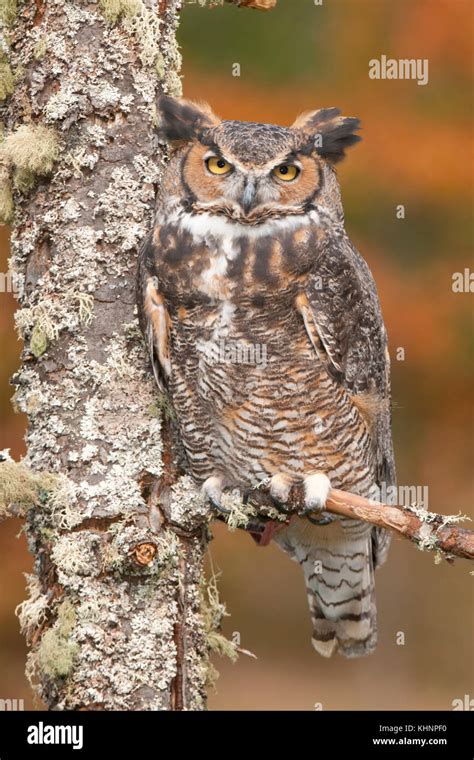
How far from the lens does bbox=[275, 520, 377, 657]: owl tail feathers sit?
327 centimetres

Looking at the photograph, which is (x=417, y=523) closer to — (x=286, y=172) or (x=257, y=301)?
(x=257, y=301)

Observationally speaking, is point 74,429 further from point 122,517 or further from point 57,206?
point 57,206

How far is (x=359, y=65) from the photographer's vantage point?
6.30 meters

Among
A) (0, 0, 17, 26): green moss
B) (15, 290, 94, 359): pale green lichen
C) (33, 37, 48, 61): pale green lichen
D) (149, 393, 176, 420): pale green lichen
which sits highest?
(0, 0, 17, 26): green moss

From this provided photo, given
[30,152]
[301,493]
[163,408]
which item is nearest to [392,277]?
[301,493]

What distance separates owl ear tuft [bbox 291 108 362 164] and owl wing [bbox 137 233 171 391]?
56cm

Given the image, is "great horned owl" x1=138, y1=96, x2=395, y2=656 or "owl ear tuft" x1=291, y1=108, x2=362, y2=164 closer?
"great horned owl" x1=138, y1=96, x2=395, y2=656

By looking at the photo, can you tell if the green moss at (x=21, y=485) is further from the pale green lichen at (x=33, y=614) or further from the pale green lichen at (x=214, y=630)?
the pale green lichen at (x=214, y=630)

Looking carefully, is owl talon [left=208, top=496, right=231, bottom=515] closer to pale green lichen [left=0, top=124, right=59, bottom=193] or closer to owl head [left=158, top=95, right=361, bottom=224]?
owl head [left=158, top=95, right=361, bottom=224]

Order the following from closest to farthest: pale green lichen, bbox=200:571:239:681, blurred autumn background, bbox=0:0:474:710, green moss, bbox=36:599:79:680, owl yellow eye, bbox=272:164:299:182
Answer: green moss, bbox=36:599:79:680
owl yellow eye, bbox=272:164:299:182
pale green lichen, bbox=200:571:239:681
blurred autumn background, bbox=0:0:474:710

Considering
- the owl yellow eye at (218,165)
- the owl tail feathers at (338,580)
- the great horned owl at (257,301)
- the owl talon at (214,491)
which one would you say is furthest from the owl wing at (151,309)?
the owl tail feathers at (338,580)

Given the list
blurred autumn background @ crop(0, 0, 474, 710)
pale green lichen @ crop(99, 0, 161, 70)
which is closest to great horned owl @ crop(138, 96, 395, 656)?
pale green lichen @ crop(99, 0, 161, 70)

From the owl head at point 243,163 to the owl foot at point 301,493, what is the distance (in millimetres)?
759

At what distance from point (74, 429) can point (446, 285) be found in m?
4.17
